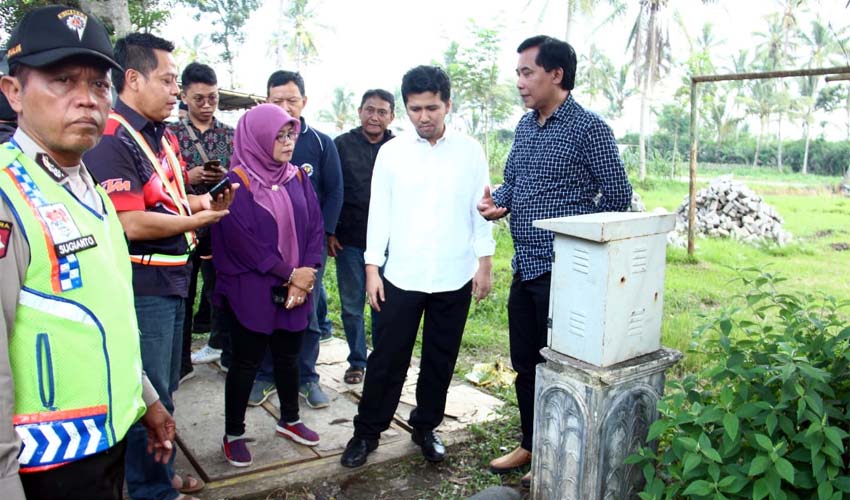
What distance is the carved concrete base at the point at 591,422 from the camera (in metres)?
2.54

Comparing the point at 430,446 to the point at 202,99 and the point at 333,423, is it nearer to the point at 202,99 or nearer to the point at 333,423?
the point at 333,423

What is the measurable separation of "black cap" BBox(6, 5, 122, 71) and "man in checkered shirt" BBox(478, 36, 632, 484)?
1.91 m

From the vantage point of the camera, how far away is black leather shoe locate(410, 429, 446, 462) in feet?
11.0

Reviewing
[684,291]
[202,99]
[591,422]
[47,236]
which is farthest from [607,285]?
[684,291]

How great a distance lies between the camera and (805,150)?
36688mm

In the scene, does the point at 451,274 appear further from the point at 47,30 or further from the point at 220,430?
the point at 47,30

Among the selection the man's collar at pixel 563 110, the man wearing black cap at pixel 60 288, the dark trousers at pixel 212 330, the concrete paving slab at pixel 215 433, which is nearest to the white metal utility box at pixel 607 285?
the man's collar at pixel 563 110

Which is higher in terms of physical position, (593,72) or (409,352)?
(593,72)

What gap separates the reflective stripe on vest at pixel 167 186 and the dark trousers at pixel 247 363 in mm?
597

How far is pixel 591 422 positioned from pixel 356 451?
1279 millimetres

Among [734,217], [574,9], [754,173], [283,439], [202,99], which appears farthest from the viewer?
[754,173]

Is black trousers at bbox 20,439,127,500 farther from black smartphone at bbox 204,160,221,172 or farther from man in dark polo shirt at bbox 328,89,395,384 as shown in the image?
man in dark polo shirt at bbox 328,89,395,384

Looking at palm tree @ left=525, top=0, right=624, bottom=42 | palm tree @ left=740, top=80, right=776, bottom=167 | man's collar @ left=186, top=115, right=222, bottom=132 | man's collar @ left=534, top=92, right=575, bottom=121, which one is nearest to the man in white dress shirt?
man's collar @ left=534, top=92, right=575, bottom=121

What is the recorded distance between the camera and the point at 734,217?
11695 mm
